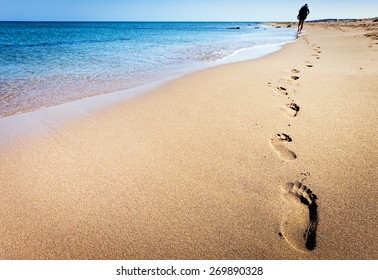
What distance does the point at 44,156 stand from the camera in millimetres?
2359

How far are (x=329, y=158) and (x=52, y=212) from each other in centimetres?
243

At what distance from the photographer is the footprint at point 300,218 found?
58.8 inches

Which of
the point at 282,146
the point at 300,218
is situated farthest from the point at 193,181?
the point at 282,146

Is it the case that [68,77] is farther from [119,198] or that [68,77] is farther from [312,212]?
[312,212]

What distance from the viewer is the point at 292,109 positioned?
132 inches

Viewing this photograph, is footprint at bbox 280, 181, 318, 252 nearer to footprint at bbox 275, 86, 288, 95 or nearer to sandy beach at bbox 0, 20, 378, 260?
sandy beach at bbox 0, 20, 378, 260

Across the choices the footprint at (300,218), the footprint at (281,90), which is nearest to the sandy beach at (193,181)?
the footprint at (300,218)

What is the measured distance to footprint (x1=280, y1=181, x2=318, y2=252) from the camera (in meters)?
1.49

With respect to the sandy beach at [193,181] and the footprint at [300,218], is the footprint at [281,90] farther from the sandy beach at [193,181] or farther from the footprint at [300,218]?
the footprint at [300,218]

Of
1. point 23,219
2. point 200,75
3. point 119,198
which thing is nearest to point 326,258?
point 119,198

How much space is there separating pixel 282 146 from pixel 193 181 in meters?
1.12

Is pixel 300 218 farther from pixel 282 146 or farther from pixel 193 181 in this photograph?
pixel 282 146

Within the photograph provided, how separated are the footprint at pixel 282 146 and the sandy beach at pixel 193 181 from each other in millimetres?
10

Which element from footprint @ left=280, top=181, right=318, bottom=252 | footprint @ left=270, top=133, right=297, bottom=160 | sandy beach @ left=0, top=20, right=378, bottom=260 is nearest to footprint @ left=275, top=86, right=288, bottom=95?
sandy beach @ left=0, top=20, right=378, bottom=260
